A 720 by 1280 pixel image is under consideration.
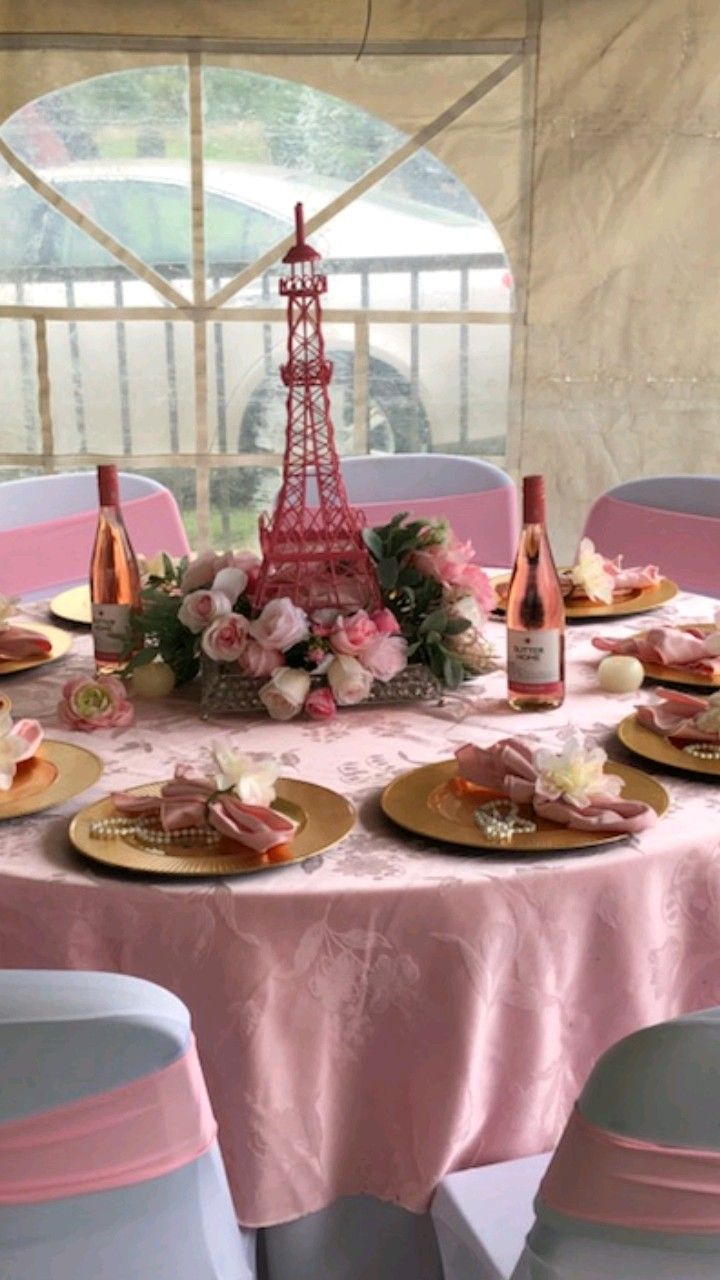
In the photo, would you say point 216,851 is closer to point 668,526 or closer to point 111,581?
point 111,581

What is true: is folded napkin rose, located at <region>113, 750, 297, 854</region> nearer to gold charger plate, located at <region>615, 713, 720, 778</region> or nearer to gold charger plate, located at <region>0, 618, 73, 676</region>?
gold charger plate, located at <region>615, 713, 720, 778</region>

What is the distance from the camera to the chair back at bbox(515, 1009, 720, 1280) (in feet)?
2.94

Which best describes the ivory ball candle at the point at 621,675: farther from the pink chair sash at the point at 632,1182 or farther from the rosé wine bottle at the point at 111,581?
the pink chair sash at the point at 632,1182

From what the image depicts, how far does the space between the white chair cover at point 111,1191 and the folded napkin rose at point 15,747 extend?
622 millimetres

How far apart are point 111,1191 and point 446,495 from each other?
241 centimetres

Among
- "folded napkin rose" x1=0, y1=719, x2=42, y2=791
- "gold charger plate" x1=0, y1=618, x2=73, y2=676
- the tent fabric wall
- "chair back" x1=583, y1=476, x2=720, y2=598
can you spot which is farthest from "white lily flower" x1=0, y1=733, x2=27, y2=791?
the tent fabric wall

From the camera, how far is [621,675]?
75.9 inches

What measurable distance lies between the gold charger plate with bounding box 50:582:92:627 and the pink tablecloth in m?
0.93

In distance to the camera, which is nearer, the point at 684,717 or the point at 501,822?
the point at 501,822

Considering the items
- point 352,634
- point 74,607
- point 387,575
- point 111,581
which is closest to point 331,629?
point 352,634

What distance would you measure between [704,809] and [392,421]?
9.55ft

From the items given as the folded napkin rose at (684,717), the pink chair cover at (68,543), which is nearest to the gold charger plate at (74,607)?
the pink chair cover at (68,543)

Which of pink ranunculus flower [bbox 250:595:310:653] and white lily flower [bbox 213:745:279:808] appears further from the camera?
pink ranunculus flower [bbox 250:595:310:653]

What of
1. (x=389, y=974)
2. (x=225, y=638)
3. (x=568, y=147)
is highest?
(x=568, y=147)
